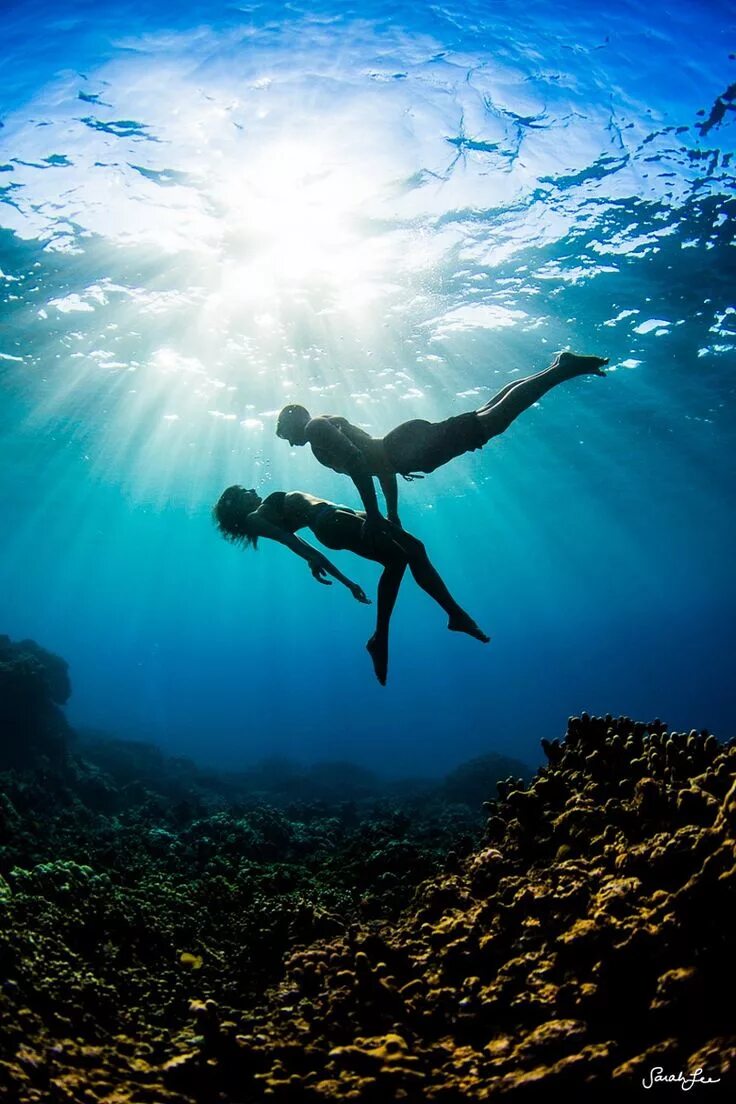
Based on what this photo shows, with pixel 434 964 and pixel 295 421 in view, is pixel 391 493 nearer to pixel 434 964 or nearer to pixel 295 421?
pixel 295 421

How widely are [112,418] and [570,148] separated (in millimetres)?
20797

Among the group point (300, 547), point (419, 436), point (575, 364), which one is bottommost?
point (300, 547)

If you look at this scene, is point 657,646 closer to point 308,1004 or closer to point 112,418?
point 112,418

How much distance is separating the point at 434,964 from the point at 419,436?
4.39m

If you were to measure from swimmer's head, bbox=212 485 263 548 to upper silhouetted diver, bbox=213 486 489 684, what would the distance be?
0.18 m

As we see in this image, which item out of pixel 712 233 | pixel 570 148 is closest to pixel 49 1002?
pixel 570 148

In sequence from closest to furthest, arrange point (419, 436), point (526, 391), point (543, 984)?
point (543, 984) → point (526, 391) → point (419, 436)

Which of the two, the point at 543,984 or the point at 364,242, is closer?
the point at 543,984

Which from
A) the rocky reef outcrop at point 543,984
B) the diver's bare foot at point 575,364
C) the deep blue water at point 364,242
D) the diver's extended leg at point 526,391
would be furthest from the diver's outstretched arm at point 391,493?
the deep blue water at point 364,242

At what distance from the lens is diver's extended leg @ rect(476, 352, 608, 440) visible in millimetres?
5207

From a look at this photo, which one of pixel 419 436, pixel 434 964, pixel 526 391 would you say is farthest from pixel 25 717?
pixel 526 391

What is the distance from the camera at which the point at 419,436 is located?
5492mm

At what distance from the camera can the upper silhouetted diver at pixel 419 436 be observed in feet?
17.0

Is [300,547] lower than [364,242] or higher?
lower
